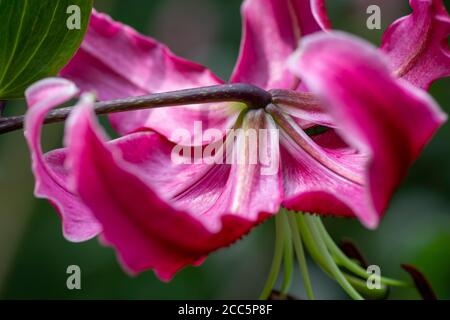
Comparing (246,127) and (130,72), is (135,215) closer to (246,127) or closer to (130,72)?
(246,127)

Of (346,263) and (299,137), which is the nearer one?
(299,137)

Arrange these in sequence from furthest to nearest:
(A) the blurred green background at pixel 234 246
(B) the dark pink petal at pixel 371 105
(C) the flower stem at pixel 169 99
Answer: (A) the blurred green background at pixel 234 246 < (C) the flower stem at pixel 169 99 < (B) the dark pink petal at pixel 371 105

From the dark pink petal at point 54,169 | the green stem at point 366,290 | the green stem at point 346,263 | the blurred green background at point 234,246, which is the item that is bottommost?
the blurred green background at point 234,246

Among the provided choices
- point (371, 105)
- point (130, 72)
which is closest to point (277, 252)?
point (130, 72)

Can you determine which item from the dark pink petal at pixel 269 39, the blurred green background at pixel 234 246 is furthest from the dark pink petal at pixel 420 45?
the blurred green background at pixel 234 246

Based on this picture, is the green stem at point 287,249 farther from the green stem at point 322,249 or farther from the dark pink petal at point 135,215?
the dark pink petal at point 135,215

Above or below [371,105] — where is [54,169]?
below

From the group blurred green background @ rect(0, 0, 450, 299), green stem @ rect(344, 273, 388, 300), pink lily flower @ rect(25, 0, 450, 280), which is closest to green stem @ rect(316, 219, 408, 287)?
green stem @ rect(344, 273, 388, 300)

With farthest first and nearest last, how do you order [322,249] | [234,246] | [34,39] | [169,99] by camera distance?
1. [234,246]
2. [322,249]
3. [34,39]
4. [169,99]
